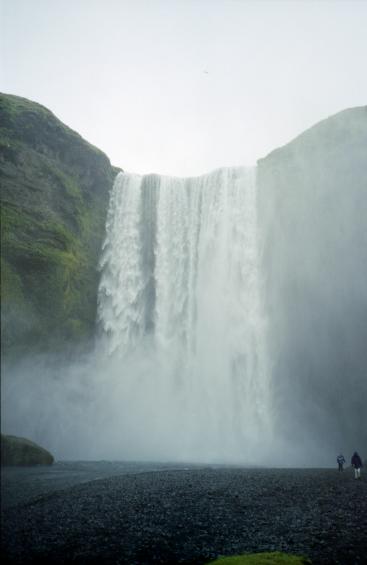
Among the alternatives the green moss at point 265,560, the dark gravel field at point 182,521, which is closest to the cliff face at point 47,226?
the dark gravel field at point 182,521

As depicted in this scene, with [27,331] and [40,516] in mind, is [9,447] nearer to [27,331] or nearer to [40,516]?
[27,331]

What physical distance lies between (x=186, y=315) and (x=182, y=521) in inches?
1165

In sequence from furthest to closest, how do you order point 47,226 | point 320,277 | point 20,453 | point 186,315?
1. point 186,315
2. point 320,277
3. point 47,226
4. point 20,453

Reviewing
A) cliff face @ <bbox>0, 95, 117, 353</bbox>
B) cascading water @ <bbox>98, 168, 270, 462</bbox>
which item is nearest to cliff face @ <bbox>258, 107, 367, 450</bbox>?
cascading water @ <bbox>98, 168, 270, 462</bbox>

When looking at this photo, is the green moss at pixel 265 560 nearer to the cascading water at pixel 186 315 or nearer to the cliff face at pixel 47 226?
the cliff face at pixel 47 226

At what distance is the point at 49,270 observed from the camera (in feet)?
109

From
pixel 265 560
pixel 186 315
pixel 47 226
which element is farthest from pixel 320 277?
pixel 265 560

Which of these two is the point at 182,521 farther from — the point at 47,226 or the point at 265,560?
the point at 47,226

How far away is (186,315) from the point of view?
4188 centimetres

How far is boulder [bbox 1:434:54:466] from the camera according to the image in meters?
23.2

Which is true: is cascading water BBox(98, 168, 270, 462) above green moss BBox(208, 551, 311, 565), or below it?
above

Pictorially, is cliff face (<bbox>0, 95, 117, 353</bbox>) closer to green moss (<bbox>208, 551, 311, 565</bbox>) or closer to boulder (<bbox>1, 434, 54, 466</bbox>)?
boulder (<bbox>1, 434, 54, 466</bbox>)

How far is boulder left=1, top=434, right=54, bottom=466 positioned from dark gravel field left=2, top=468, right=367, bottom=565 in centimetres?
733

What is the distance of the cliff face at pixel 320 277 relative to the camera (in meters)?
35.4
